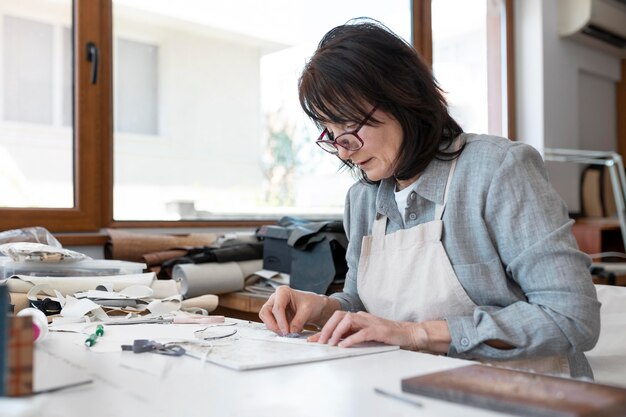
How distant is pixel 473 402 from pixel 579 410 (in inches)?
3.9

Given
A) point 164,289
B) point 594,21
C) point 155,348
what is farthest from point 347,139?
point 594,21

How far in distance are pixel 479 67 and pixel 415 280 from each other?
10.7 feet

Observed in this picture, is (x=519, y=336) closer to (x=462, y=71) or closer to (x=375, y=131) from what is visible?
(x=375, y=131)

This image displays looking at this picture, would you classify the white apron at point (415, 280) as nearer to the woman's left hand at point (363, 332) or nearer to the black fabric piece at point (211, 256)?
the woman's left hand at point (363, 332)

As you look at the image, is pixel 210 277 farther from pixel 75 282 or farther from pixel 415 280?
pixel 415 280

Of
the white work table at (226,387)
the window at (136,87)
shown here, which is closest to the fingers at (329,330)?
the white work table at (226,387)

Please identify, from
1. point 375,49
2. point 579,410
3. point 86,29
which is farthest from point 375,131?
point 86,29

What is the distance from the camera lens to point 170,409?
651 millimetres

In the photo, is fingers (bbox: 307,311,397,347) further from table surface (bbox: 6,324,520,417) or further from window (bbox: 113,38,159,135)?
window (bbox: 113,38,159,135)

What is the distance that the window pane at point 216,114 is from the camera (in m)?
2.62

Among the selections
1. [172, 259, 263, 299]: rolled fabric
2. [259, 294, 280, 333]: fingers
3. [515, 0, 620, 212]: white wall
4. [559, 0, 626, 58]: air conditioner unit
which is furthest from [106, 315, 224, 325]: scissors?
[559, 0, 626, 58]: air conditioner unit

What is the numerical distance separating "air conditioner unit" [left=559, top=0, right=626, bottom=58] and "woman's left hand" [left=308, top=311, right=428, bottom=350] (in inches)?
143

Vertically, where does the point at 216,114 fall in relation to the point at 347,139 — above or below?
above

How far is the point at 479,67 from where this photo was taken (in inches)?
167
